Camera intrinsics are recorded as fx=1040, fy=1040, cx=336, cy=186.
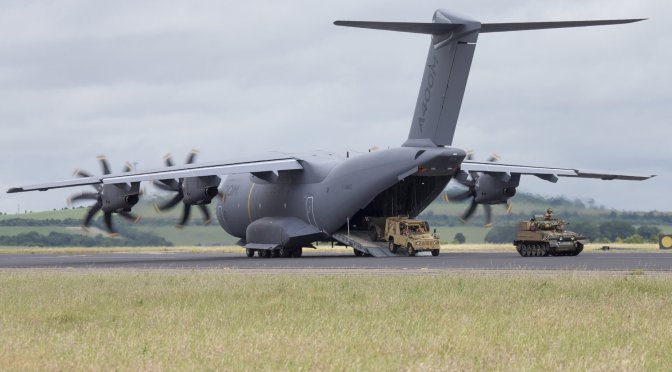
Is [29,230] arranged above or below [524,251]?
above

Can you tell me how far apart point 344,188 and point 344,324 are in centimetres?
3124

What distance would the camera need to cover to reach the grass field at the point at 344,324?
1334 centimetres

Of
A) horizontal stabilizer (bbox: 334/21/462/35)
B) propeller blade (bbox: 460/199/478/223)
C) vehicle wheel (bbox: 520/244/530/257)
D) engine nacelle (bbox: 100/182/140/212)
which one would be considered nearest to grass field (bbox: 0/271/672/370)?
horizontal stabilizer (bbox: 334/21/462/35)

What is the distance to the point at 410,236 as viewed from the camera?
48.1m

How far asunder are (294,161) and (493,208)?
38.9 feet

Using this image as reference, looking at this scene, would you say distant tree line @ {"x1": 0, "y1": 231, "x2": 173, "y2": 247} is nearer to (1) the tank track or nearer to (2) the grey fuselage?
(2) the grey fuselage

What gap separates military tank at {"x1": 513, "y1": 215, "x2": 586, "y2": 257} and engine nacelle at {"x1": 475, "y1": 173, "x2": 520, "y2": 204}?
494cm

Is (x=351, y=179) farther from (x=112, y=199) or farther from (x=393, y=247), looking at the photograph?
(x=112, y=199)

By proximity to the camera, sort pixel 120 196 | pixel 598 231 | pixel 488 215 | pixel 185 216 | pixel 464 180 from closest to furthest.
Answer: pixel 120 196, pixel 185 216, pixel 464 180, pixel 488 215, pixel 598 231

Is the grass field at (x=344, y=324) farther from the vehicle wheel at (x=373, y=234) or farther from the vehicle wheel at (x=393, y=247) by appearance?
the vehicle wheel at (x=373, y=234)

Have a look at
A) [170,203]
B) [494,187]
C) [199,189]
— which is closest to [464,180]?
[494,187]

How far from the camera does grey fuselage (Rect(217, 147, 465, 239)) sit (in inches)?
1790

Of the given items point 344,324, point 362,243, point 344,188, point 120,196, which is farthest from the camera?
point 362,243

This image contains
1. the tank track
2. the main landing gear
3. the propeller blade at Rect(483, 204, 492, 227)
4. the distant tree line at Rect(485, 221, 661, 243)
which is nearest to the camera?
the tank track
